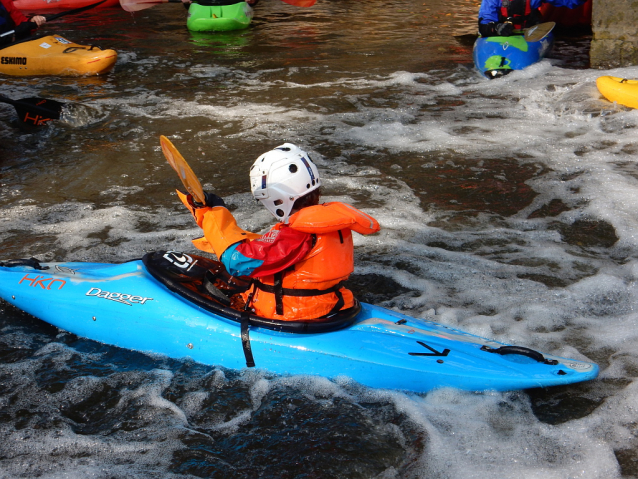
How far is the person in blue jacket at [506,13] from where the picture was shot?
854 cm

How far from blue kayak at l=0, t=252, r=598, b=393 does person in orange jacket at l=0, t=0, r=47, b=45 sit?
6072 mm

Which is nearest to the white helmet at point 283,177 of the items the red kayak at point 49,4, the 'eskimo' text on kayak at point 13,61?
the 'eskimo' text on kayak at point 13,61

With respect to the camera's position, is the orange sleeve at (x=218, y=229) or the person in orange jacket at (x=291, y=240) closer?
the person in orange jacket at (x=291, y=240)

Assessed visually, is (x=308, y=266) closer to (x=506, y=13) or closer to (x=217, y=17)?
(x=506, y=13)

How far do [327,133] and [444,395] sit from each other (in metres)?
4.45

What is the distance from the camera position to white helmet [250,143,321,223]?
8.93 feet

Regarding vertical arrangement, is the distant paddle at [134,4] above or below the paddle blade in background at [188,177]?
above

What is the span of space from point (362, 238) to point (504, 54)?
190 inches

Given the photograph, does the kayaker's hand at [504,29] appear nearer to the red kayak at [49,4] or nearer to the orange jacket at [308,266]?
the orange jacket at [308,266]

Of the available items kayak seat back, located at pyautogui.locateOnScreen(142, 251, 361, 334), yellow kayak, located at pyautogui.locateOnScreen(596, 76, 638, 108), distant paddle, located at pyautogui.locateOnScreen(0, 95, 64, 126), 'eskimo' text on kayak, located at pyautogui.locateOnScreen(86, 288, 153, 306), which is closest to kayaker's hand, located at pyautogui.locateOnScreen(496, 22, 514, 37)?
yellow kayak, located at pyautogui.locateOnScreen(596, 76, 638, 108)

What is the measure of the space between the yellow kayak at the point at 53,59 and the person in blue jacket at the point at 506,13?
5167 millimetres

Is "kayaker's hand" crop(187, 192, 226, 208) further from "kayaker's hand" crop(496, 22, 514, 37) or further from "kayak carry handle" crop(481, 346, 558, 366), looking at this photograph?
"kayaker's hand" crop(496, 22, 514, 37)

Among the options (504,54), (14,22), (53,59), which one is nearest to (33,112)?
(53,59)

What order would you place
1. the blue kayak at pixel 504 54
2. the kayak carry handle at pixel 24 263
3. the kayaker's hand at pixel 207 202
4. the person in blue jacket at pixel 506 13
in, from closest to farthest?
the kayaker's hand at pixel 207 202, the kayak carry handle at pixel 24 263, the blue kayak at pixel 504 54, the person in blue jacket at pixel 506 13
